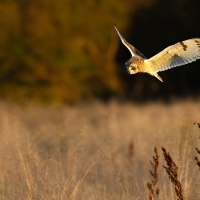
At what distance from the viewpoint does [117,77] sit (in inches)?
958

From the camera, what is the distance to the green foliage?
61.4ft

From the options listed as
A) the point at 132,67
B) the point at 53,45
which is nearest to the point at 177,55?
the point at 132,67

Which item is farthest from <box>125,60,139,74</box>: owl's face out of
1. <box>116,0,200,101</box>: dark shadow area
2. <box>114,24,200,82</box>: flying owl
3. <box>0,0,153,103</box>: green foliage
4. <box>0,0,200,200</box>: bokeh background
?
<box>116,0,200,101</box>: dark shadow area

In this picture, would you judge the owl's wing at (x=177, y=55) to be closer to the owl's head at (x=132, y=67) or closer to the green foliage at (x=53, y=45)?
the owl's head at (x=132, y=67)

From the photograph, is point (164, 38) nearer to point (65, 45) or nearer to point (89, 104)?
point (65, 45)

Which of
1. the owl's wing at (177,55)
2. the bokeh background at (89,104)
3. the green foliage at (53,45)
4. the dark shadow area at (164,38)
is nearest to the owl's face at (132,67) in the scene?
the owl's wing at (177,55)

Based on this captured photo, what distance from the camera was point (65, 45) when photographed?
63.8ft

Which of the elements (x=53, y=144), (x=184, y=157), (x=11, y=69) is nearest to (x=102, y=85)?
(x=11, y=69)

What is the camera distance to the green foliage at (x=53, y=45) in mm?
18719

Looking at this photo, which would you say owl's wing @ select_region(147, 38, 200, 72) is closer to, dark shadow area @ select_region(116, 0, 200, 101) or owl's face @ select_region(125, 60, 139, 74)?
owl's face @ select_region(125, 60, 139, 74)

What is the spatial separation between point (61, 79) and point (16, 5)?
9.47 ft

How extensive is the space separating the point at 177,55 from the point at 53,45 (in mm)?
14480

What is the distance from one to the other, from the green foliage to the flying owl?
13170 mm

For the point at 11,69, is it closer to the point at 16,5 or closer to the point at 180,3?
the point at 16,5
